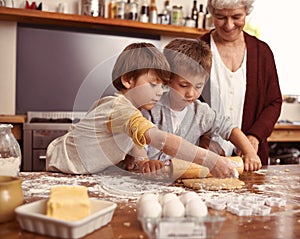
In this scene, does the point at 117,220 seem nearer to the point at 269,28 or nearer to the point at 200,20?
the point at 200,20

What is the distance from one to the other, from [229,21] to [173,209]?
47.2 inches

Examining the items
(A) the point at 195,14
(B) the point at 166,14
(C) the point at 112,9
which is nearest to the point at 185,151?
(C) the point at 112,9

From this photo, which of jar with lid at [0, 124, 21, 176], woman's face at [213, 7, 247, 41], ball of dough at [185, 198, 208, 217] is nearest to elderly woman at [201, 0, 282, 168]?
woman's face at [213, 7, 247, 41]

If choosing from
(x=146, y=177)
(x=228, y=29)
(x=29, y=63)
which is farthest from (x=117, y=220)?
(x=29, y=63)

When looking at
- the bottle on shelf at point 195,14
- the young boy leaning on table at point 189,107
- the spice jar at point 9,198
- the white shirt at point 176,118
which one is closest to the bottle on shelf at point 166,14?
the bottle on shelf at point 195,14

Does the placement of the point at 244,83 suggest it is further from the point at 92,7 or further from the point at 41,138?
the point at 92,7

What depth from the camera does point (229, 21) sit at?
1.77 meters

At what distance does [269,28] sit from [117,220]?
342 centimetres

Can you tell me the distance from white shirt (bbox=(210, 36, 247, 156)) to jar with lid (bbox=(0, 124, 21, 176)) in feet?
3.25

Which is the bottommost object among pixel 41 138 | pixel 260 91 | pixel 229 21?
pixel 41 138

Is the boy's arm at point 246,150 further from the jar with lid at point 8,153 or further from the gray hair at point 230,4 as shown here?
the jar with lid at point 8,153

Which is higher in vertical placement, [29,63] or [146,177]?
[29,63]

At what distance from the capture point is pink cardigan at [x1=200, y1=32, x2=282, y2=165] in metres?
1.90

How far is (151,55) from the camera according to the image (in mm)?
1242
